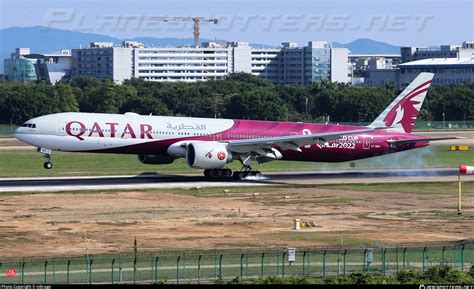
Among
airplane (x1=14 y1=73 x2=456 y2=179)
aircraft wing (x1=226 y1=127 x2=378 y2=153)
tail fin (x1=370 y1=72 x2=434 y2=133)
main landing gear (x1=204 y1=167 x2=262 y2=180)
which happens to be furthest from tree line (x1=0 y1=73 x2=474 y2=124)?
aircraft wing (x1=226 y1=127 x2=378 y2=153)

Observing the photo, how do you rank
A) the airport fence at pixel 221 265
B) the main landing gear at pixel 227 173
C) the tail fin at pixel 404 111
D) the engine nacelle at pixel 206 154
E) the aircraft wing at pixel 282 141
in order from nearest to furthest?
the airport fence at pixel 221 265 < the engine nacelle at pixel 206 154 < the aircraft wing at pixel 282 141 < the main landing gear at pixel 227 173 < the tail fin at pixel 404 111

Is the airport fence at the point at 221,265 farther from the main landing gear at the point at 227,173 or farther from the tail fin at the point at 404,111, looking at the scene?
the tail fin at the point at 404,111

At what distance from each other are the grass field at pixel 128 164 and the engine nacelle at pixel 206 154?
36.3 feet

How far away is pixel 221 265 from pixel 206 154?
3604 cm

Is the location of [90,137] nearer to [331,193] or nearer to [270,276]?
[331,193]

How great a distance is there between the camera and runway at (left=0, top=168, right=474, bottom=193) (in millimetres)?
76375

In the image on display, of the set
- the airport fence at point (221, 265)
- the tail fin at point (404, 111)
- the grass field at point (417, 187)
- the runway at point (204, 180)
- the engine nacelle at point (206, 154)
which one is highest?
the tail fin at point (404, 111)

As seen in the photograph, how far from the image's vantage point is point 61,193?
235 ft

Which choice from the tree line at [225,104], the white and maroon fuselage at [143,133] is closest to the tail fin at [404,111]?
the white and maroon fuselage at [143,133]

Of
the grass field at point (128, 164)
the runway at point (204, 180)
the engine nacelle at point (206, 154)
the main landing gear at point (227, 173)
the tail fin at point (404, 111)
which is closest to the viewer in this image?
the runway at point (204, 180)

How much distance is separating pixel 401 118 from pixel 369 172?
620 cm

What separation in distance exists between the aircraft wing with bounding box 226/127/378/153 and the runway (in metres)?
2.55

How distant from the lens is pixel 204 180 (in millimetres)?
81438

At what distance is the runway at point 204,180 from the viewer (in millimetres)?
76375
